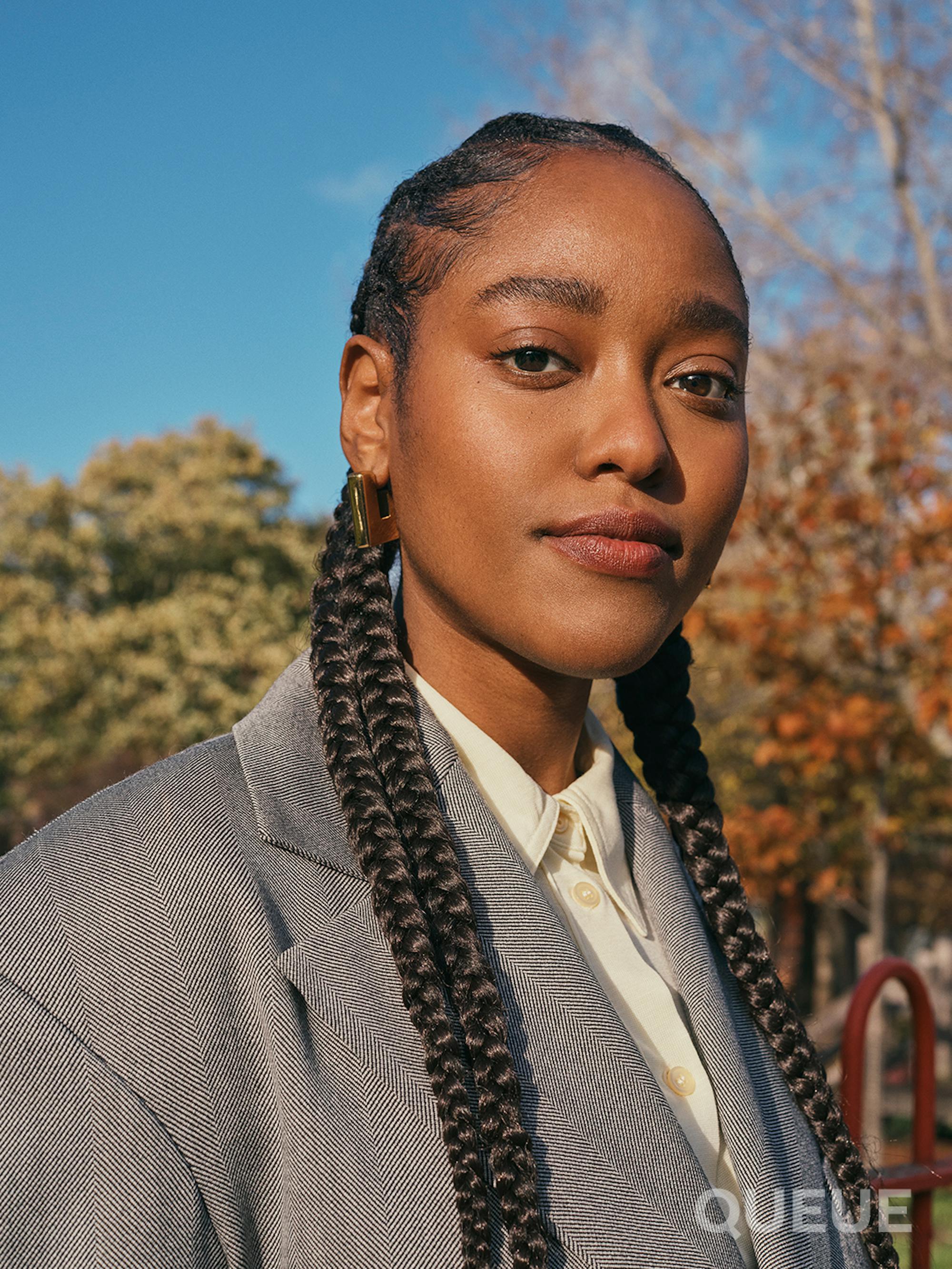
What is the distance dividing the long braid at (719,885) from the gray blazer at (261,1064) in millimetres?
273

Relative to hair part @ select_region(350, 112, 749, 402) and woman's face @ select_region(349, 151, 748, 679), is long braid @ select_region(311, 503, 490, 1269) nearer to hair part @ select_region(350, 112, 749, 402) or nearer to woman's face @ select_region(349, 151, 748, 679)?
woman's face @ select_region(349, 151, 748, 679)

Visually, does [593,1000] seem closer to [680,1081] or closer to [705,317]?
[680,1081]

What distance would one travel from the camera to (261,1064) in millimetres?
1319

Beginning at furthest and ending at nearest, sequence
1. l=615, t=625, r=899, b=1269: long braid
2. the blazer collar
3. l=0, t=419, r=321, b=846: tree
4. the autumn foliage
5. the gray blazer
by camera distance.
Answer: l=0, t=419, r=321, b=846: tree → the autumn foliage → l=615, t=625, r=899, b=1269: long braid → the blazer collar → the gray blazer

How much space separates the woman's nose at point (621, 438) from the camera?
1.51 meters

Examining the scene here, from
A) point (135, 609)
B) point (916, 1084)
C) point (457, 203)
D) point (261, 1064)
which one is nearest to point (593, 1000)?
point (261, 1064)

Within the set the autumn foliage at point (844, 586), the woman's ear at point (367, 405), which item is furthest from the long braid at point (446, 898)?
the autumn foliage at point (844, 586)

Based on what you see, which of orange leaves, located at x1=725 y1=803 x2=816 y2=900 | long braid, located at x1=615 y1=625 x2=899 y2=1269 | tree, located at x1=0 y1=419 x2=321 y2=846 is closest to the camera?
long braid, located at x1=615 y1=625 x2=899 y2=1269

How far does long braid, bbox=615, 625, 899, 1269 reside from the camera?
1.84 m

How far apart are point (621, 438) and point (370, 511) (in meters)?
0.40

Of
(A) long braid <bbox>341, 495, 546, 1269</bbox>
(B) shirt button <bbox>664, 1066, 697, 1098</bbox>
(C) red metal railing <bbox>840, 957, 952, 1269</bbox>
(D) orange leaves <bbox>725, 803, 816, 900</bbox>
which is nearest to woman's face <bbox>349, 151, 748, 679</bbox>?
(A) long braid <bbox>341, 495, 546, 1269</bbox>

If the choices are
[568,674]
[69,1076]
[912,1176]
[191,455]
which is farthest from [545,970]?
[191,455]

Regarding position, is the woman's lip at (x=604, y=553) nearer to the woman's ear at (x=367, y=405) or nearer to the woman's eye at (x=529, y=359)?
the woman's eye at (x=529, y=359)

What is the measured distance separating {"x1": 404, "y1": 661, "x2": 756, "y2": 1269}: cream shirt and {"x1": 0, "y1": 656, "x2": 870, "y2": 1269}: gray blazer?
9 centimetres
